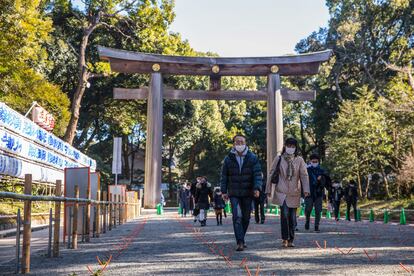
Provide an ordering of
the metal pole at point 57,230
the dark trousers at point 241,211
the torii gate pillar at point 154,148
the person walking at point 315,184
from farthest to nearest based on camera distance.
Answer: the torii gate pillar at point 154,148 < the person walking at point 315,184 < the dark trousers at point 241,211 < the metal pole at point 57,230

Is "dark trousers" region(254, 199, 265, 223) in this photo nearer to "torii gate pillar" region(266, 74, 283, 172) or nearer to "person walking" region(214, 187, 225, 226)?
"person walking" region(214, 187, 225, 226)

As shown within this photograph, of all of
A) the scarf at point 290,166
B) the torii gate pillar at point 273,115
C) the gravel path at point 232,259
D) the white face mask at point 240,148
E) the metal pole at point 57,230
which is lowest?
the gravel path at point 232,259

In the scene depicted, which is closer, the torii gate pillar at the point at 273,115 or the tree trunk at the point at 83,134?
the torii gate pillar at the point at 273,115

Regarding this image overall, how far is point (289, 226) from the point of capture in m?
7.57

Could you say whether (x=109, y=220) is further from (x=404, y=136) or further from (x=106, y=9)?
(x=404, y=136)

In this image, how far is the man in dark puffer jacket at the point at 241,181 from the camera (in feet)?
24.0

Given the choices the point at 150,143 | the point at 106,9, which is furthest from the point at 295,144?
the point at 106,9

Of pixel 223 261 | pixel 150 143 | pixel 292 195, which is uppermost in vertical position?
pixel 150 143

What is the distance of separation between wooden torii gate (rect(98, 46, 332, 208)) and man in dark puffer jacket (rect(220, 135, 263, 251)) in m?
15.2

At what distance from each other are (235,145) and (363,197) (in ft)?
80.8

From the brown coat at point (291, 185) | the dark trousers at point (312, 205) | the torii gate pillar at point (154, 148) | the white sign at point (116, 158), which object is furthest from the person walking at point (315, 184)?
the torii gate pillar at point (154, 148)

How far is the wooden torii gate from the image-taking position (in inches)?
894

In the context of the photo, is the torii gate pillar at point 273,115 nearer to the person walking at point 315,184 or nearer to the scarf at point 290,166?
the person walking at point 315,184

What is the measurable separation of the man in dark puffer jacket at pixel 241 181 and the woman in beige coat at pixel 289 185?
0.46 m
